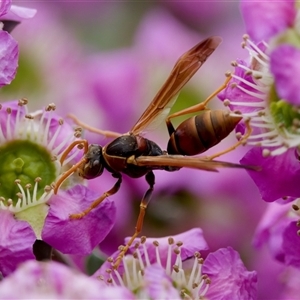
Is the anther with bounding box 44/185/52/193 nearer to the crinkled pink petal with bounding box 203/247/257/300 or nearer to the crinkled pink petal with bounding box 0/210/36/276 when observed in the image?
the crinkled pink petal with bounding box 0/210/36/276

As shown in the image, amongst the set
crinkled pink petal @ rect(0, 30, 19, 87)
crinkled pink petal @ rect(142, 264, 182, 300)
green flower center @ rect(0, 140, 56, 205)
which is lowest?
green flower center @ rect(0, 140, 56, 205)

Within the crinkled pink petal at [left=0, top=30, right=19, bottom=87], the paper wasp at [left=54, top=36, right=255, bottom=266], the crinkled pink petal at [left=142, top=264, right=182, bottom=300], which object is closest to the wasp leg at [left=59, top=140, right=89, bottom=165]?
the paper wasp at [left=54, top=36, right=255, bottom=266]

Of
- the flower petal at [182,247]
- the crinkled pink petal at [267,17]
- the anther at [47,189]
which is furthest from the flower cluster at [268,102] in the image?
the anther at [47,189]

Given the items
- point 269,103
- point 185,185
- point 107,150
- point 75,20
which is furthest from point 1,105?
point 75,20

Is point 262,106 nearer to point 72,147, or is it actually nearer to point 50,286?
point 72,147

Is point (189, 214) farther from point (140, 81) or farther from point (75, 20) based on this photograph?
point (75, 20)

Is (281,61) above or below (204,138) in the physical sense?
above
